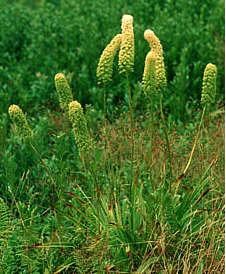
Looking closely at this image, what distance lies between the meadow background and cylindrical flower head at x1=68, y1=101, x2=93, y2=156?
254mm

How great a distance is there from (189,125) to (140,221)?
181cm

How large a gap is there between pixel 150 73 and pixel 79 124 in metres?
0.42

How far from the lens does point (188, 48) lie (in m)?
6.96

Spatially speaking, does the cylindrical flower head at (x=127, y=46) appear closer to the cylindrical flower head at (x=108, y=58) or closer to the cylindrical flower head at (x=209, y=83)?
the cylindrical flower head at (x=108, y=58)

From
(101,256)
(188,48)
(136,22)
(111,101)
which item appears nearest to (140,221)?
(101,256)

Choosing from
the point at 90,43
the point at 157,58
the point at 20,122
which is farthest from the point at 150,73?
the point at 90,43

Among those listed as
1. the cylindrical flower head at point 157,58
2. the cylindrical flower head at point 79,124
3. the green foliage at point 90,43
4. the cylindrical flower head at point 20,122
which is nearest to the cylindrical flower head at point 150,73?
the cylindrical flower head at point 157,58

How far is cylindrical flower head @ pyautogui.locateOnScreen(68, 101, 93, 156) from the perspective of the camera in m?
3.94

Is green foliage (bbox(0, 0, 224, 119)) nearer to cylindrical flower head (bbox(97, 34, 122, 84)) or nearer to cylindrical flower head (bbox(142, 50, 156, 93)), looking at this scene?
cylindrical flower head (bbox(97, 34, 122, 84))

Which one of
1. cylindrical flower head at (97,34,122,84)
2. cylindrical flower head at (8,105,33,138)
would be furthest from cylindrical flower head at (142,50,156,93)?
cylindrical flower head at (8,105,33,138)

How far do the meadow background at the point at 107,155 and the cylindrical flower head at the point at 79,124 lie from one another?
254 mm

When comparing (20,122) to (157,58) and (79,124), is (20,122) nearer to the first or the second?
(79,124)

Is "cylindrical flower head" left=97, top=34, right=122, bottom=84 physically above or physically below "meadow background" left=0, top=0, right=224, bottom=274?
above

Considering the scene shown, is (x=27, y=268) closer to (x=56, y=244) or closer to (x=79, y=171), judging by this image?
(x=56, y=244)
